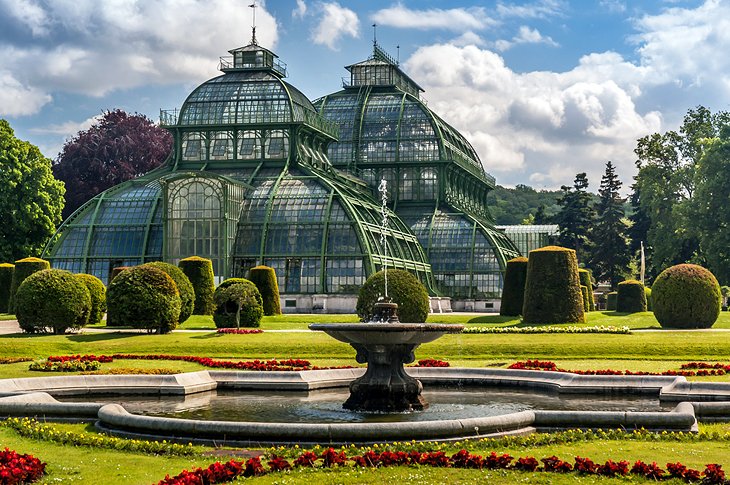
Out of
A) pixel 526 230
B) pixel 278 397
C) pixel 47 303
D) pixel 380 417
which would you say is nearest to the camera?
pixel 380 417

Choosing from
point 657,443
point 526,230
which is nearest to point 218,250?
point 526,230

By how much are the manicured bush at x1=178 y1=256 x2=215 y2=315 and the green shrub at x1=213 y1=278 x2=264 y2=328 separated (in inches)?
272

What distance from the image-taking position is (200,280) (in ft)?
177

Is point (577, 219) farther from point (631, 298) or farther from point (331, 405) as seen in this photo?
point (331, 405)

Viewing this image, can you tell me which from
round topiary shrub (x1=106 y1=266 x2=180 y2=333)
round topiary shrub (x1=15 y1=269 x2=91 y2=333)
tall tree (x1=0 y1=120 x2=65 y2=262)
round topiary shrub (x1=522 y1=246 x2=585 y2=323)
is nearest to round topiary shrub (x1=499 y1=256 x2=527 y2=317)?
round topiary shrub (x1=522 y1=246 x2=585 y2=323)

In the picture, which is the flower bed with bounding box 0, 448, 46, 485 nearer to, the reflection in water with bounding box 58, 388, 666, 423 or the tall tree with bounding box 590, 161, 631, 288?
the reflection in water with bounding box 58, 388, 666, 423

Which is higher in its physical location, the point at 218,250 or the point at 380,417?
the point at 218,250

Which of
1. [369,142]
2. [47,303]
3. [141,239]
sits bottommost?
[47,303]

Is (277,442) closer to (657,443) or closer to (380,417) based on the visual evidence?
(380,417)

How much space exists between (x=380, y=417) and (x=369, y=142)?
64.7 meters

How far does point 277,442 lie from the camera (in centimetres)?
1702

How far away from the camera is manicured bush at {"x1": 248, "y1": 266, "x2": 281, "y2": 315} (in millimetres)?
54938

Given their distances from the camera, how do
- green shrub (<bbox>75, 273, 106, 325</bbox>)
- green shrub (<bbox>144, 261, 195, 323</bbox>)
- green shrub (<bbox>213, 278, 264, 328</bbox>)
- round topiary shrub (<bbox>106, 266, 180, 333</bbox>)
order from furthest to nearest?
green shrub (<bbox>75, 273, 106, 325</bbox>) < green shrub (<bbox>144, 261, 195, 323</bbox>) < green shrub (<bbox>213, 278, 264, 328</bbox>) < round topiary shrub (<bbox>106, 266, 180, 333</bbox>)

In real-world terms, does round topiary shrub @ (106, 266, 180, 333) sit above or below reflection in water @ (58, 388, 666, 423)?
above
